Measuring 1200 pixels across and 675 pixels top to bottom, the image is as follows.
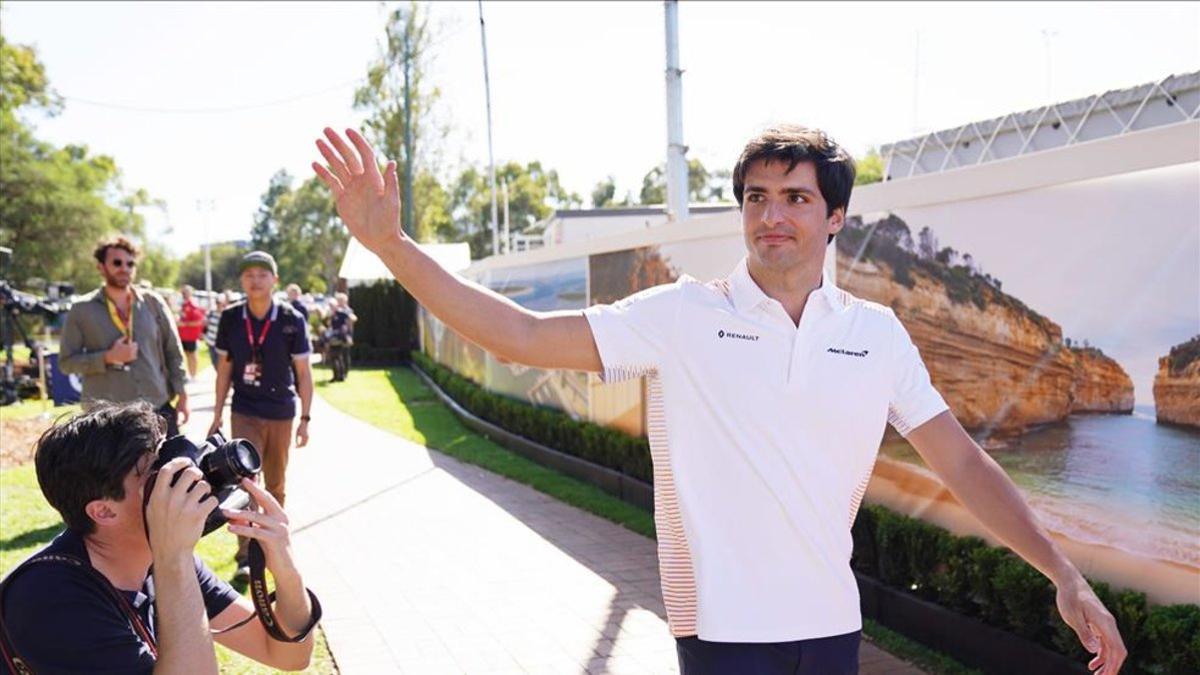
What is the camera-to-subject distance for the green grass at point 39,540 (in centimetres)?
495

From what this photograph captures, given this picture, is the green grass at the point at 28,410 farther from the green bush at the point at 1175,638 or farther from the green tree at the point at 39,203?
the green tree at the point at 39,203

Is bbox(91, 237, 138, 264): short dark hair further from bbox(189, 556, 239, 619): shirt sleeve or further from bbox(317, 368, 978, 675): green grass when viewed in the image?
bbox(317, 368, 978, 675): green grass

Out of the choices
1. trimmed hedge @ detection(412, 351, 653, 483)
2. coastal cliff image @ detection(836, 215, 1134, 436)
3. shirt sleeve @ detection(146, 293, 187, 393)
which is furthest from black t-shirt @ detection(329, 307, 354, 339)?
coastal cliff image @ detection(836, 215, 1134, 436)

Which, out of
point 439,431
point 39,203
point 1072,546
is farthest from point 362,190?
point 39,203

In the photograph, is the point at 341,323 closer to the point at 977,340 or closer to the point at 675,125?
the point at 675,125

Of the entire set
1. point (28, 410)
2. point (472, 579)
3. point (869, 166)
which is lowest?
point (28, 410)

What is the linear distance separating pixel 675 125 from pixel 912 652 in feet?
19.6

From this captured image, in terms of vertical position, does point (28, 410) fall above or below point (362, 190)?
below

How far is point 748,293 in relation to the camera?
2.26 metres

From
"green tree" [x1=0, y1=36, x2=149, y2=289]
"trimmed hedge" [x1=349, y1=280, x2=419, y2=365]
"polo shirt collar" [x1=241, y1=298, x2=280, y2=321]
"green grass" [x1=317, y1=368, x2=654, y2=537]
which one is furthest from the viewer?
"green tree" [x1=0, y1=36, x2=149, y2=289]

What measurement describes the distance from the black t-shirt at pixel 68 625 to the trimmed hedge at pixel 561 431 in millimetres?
6469

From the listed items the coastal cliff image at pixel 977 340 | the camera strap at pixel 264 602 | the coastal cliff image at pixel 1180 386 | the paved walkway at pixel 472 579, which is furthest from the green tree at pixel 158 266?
the camera strap at pixel 264 602

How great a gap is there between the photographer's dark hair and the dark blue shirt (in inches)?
184

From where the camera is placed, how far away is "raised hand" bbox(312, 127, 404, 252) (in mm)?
1993
